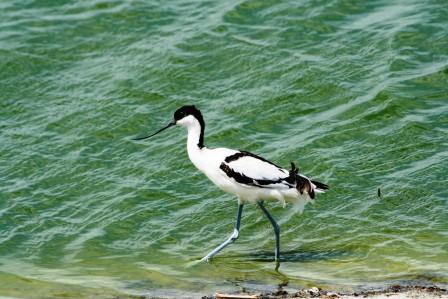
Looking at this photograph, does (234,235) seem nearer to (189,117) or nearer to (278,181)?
(278,181)

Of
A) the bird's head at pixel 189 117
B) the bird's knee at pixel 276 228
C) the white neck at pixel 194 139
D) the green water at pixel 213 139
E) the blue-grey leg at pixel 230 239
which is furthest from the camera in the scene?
the bird's head at pixel 189 117

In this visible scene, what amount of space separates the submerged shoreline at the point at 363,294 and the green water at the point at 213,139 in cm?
40

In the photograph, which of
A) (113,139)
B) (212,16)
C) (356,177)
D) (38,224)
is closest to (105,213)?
(38,224)

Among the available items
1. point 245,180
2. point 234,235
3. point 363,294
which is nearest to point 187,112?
point 245,180

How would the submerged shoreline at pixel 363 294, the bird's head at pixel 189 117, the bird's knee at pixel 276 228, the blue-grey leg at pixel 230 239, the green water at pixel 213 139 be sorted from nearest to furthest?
the submerged shoreline at pixel 363 294
the green water at pixel 213 139
the blue-grey leg at pixel 230 239
the bird's knee at pixel 276 228
the bird's head at pixel 189 117

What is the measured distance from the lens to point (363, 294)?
865 cm

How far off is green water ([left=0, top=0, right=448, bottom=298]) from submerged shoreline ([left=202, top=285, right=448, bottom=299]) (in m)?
0.40

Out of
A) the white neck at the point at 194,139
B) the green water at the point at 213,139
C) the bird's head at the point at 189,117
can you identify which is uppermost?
the bird's head at the point at 189,117

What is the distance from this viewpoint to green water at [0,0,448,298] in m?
10.2

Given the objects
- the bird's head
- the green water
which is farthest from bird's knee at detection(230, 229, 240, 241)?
the bird's head

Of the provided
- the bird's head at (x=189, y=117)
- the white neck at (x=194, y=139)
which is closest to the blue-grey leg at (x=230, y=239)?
the white neck at (x=194, y=139)

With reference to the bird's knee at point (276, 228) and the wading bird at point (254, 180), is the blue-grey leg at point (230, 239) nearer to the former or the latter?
the wading bird at point (254, 180)

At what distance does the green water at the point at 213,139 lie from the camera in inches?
401

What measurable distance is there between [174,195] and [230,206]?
77 centimetres
